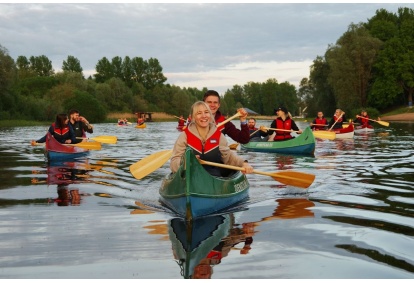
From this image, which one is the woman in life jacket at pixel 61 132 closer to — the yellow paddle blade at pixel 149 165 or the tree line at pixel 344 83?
the yellow paddle blade at pixel 149 165

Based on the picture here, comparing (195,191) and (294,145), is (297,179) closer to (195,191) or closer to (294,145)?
(195,191)

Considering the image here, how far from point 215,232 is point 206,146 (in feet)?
5.11

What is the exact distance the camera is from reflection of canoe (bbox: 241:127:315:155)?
1392cm

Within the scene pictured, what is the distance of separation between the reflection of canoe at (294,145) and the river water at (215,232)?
471 cm

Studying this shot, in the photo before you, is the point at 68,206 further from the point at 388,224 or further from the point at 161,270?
the point at 388,224

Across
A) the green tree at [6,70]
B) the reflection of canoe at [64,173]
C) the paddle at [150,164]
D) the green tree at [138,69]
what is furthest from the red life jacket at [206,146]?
the green tree at [138,69]

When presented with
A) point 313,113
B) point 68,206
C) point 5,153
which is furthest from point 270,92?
point 68,206

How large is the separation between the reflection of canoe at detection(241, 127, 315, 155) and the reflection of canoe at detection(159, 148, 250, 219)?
7.76 metres

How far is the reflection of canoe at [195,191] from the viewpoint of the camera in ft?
18.2

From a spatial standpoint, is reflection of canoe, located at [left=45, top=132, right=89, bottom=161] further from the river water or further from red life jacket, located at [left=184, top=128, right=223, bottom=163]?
red life jacket, located at [left=184, top=128, right=223, bottom=163]

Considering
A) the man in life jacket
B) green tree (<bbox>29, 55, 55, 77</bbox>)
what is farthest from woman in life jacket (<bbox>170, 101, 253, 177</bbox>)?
green tree (<bbox>29, 55, 55, 77</bbox>)

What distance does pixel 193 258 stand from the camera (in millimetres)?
4270

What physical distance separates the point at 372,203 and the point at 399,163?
532 centimetres

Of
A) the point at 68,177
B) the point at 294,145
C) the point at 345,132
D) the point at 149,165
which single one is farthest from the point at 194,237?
the point at 345,132
